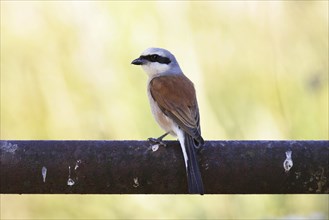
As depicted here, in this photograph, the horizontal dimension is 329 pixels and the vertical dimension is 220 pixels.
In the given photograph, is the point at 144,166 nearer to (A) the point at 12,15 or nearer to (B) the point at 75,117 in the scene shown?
(B) the point at 75,117

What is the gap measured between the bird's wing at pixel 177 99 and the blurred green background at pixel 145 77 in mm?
498

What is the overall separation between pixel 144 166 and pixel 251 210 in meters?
2.07

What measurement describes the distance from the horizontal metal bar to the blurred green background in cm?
192

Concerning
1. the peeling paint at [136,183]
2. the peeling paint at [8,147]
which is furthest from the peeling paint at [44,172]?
the peeling paint at [136,183]

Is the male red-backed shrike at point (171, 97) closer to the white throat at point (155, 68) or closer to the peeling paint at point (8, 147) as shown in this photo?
the white throat at point (155, 68)

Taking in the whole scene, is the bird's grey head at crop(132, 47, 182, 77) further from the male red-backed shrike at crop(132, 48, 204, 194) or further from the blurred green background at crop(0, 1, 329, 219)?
the blurred green background at crop(0, 1, 329, 219)

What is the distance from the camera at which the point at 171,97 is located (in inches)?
150

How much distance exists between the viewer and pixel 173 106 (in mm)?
3740

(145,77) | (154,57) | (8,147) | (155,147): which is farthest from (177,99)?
(8,147)

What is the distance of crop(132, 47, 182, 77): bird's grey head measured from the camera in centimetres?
430

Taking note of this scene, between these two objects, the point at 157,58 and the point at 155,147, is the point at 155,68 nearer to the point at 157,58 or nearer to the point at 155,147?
the point at 157,58

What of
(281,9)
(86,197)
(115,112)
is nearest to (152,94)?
(115,112)

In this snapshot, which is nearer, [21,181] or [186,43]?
[21,181]

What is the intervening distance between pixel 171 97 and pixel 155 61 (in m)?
0.57
